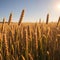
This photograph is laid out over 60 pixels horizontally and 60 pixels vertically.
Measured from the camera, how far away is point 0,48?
6.42 ft

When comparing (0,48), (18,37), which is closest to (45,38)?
(18,37)

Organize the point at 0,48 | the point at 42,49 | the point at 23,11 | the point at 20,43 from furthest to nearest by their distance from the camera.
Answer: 1. the point at 23,11
2. the point at 20,43
3. the point at 42,49
4. the point at 0,48

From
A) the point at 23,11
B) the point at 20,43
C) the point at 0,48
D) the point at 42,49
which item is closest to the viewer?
the point at 0,48

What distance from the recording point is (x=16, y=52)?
198cm

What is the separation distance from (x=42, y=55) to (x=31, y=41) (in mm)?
271

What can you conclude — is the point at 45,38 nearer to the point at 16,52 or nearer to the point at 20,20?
the point at 16,52

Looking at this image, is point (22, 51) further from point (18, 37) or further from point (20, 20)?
point (20, 20)

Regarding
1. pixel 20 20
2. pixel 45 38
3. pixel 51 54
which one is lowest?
pixel 51 54

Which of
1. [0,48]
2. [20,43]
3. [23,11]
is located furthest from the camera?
[23,11]

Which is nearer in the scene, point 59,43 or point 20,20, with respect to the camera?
point 59,43

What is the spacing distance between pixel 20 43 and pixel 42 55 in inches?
15.3

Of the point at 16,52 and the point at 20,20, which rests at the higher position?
the point at 20,20

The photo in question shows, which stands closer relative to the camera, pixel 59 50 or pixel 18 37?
pixel 59 50

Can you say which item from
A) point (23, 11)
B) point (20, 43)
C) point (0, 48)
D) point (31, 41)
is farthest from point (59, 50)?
point (23, 11)
